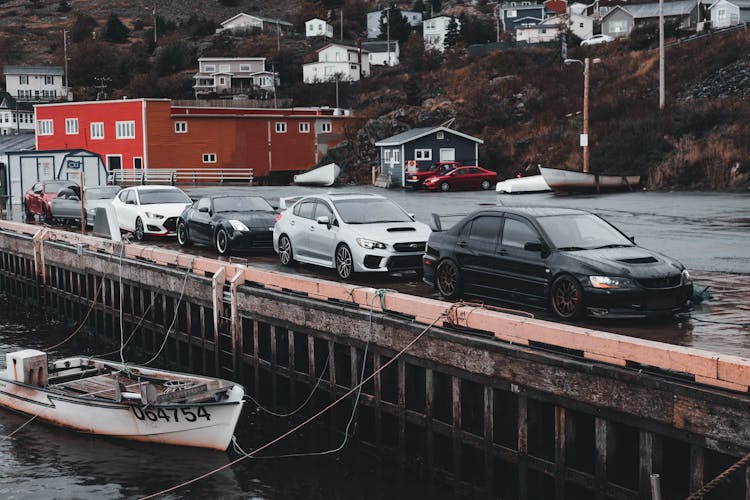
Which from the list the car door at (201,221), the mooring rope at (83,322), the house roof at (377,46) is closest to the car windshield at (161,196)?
the car door at (201,221)

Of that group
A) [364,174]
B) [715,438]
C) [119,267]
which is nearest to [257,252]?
[119,267]

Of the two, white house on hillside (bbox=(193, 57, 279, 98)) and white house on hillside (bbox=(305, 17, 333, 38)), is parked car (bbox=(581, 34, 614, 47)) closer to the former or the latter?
white house on hillside (bbox=(193, 57, 279, 98))

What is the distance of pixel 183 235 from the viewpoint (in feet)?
85.7

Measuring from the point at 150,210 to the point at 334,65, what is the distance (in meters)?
90.6

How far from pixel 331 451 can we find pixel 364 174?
5083 centimetres

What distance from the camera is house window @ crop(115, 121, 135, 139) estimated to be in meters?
67.1

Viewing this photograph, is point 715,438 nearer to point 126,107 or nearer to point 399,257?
point 399,257

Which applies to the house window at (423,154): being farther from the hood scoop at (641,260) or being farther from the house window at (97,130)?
the hood scoop at (641,260)

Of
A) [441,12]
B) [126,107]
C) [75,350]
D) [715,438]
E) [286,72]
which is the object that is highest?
[441,12]

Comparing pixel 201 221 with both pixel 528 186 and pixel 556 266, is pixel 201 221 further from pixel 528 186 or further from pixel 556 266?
pixel 528 186

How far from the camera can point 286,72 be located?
122 m

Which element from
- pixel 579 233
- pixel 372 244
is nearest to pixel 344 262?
pixel 372 244

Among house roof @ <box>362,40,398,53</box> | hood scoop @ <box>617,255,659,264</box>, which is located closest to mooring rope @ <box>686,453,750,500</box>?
hood scoop @ <box>617,255,659,264</box>

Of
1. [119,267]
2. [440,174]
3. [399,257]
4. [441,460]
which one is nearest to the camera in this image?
[441,460]
